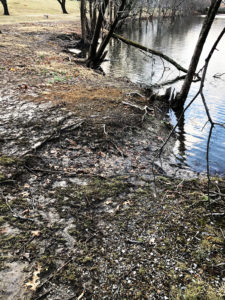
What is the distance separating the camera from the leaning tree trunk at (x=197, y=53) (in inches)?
316

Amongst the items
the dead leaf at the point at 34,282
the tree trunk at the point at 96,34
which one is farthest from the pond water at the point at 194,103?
the dead leaf at the point at 34,282

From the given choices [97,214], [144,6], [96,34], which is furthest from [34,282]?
[144,6]

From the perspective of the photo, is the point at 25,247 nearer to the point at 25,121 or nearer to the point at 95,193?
the point at 95,193

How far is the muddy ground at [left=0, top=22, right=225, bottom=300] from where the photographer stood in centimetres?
297

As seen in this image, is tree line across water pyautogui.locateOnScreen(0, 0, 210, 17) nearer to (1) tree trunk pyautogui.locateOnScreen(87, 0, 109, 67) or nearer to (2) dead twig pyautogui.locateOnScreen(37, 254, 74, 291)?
(1) tree trunk pyautogui.locateOnScreen(87, 0, 109, 67)

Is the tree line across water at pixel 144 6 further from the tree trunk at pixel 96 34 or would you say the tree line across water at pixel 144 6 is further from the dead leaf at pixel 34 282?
the dead leaf at pixel 34 282

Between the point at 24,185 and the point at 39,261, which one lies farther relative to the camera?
the point at 24,185

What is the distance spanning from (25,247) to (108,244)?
120cm

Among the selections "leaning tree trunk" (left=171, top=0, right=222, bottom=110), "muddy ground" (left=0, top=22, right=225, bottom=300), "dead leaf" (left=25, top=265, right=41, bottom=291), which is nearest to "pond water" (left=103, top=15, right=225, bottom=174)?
"leaning tree trunk" (left=171, top=0, right=222, bottom=110)

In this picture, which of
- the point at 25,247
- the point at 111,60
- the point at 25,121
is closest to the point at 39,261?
the point at 25,247

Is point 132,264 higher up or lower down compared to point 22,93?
lower down

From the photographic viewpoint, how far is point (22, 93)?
871 centimetres

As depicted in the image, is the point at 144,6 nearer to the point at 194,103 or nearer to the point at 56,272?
the point at 194,103

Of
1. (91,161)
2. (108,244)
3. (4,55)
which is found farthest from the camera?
(4,55)
